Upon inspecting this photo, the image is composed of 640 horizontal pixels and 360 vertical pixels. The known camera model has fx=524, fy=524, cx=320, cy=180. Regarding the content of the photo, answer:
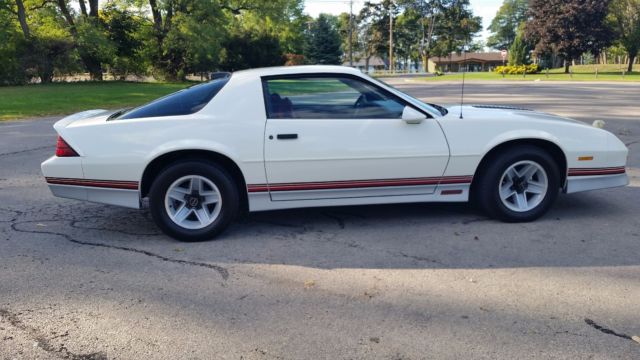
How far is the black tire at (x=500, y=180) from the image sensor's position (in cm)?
486

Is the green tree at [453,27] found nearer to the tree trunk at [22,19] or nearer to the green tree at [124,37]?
the green tree at [124,37]

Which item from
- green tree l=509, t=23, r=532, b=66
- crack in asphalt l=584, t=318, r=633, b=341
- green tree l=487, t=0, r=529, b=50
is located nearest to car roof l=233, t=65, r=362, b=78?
crack in asphalt l=584, t=318, r=633, b=341

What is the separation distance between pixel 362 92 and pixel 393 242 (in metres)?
1.39

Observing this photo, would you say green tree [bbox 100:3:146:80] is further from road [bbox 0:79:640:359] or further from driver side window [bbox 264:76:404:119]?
driver side window [bbox 264:76:404:119]

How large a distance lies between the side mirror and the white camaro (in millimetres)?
10

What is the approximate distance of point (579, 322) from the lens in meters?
3.11

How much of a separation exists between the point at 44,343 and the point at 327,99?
299cm

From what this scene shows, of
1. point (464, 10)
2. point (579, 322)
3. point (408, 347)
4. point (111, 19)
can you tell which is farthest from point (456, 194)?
point (464, 10)

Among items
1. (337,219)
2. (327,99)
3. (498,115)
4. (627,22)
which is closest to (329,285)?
(337,219)

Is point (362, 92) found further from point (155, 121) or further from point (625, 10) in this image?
point (625, 10)

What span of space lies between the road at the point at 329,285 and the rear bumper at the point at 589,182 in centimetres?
32

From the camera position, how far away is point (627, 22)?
61.4m

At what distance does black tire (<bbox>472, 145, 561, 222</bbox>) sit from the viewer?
4855mm

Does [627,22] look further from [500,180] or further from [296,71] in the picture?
[296,71]
